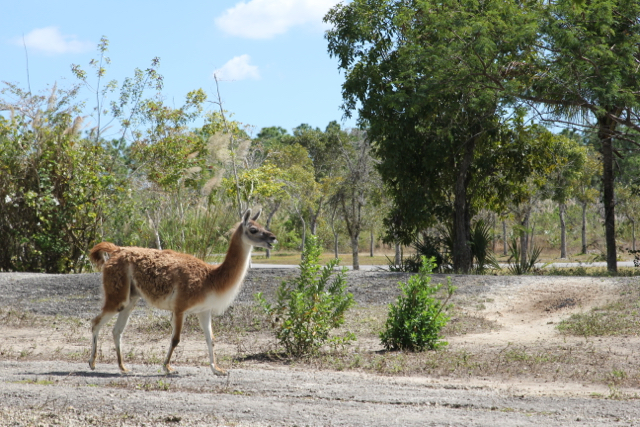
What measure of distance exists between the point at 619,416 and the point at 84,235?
14.6 metres

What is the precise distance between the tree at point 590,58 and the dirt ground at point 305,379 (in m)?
4.48

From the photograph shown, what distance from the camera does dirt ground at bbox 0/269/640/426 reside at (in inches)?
213

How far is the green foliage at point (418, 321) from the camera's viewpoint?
964 centimetres

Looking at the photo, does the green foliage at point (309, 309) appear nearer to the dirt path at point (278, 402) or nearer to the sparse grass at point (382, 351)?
the sparse grass at point (382, 351)

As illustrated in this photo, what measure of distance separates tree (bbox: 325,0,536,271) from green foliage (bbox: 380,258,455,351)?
788 cm

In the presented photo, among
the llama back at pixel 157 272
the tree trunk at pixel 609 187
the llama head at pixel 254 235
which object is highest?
the tree trunk at pixel 609 187

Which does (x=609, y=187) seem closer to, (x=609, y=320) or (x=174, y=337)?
(x=609, y=320)

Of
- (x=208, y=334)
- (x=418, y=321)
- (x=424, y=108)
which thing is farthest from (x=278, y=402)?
(x=424, y=108)

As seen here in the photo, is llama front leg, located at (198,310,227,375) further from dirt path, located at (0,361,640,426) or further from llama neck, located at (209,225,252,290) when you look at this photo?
llama neck, located at (209,225,252,290)

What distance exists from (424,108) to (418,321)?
1011 centimetres

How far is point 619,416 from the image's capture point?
18.5 feet

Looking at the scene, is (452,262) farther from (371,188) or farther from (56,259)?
(56,259)

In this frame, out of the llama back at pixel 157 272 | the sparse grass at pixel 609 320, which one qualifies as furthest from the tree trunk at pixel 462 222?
the llama back at pixel 157 272

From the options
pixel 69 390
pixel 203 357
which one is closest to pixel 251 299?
pixel 203 357
